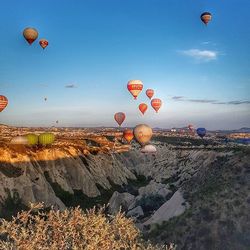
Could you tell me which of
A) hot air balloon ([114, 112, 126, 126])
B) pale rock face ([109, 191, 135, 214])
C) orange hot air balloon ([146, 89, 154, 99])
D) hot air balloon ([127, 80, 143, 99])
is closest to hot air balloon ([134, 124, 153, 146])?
hot air balloon ([127, 80, 143, 99])

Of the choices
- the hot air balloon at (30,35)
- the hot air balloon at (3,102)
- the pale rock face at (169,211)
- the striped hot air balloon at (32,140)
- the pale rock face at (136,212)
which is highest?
the hot air balloon at (30,35)

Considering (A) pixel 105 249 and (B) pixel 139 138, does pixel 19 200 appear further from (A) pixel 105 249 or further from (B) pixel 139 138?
(A) pixel 105 249

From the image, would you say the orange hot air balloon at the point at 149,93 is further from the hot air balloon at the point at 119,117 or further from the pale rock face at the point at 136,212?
the pale rock face at the point at 136,212

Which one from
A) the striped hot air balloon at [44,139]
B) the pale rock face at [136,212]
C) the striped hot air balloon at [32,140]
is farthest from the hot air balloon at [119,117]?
the pale rock face at [136,212]

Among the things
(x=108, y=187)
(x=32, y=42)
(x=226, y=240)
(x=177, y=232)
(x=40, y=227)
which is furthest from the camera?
(x=108, y=187)

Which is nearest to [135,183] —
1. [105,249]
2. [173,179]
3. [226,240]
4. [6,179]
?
[173,179]
